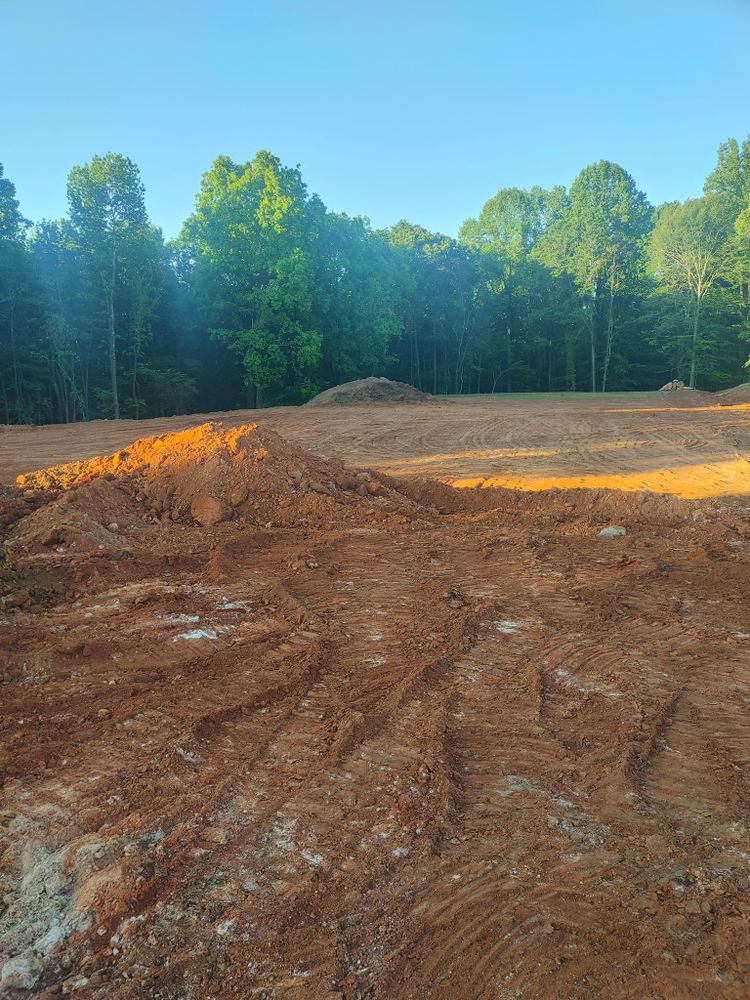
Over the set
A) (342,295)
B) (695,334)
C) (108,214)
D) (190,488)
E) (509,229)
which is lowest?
(190,488)

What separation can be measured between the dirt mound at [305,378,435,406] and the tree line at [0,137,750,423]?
3360 millimetres

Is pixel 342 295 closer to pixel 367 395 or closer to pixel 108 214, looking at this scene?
pixel 367 395

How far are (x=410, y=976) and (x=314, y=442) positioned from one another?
1473cm

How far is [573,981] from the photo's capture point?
2.16 m

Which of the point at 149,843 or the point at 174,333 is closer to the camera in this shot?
the point at 149,843

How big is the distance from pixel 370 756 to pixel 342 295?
35.4m

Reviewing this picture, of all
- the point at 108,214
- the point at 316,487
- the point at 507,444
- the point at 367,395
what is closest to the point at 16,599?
the point at 316,487

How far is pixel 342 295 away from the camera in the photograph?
36219 mm

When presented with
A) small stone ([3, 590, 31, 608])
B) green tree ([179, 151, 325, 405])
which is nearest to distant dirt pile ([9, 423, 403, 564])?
small stone ([3, 590, 31, 608])

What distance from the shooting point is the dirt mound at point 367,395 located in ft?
91.9

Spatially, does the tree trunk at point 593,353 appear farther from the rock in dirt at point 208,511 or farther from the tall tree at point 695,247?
the rock in dirt at point 208,511

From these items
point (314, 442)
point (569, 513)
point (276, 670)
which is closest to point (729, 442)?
point (569, 513)

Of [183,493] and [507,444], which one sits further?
[507,444]

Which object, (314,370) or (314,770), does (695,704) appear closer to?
(314,770)
